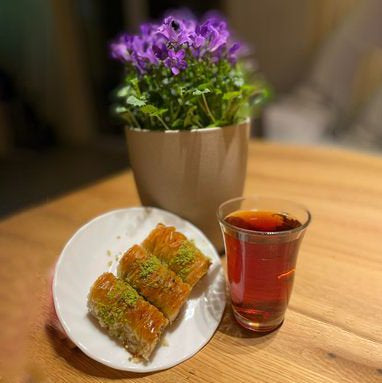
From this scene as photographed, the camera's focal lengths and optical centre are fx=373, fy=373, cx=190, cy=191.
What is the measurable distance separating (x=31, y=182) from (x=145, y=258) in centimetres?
259

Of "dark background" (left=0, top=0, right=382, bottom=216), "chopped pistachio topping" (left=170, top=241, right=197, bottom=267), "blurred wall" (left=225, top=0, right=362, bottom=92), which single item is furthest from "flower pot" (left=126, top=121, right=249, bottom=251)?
"blurred wall" (left=225, top=0, right=362, bottom=92)

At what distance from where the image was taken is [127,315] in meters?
0.45

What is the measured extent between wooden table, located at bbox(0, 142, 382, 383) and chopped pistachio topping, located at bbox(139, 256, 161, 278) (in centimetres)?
12

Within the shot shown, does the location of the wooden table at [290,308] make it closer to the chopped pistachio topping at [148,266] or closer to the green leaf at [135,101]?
the chopped pistachio topping at [148,266]

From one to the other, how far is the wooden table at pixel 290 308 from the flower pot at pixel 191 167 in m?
0.17

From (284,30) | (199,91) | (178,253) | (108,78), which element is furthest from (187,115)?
(108,78)

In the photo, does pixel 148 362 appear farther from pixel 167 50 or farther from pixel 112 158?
pixel 112 158

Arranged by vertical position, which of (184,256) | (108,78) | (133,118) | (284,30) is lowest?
(108,78)

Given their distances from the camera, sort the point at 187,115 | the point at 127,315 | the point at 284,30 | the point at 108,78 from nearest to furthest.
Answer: the point at 127,315 → the point at 187,115 → the point at 284,30 → the point at 108,78

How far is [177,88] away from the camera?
55 centimetres

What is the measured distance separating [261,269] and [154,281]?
0.45 feet

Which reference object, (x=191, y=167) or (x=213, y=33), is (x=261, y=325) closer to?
(x=191, y=167)

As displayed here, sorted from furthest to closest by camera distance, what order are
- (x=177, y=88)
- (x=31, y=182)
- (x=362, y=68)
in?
(x=31, y=182) → (x=362, y=68) → (x=177, y=88)

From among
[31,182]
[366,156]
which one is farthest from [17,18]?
[366,156]
